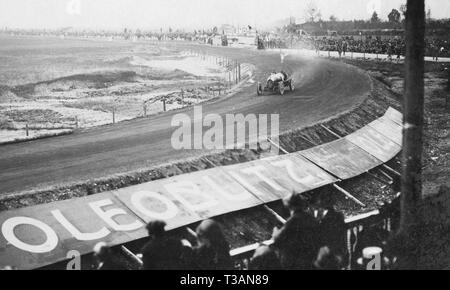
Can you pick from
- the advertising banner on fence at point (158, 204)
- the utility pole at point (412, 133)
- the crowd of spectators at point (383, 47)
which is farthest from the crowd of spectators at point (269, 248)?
the crowd of spectators at point (383, 47)

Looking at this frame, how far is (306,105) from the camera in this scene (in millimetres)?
20203

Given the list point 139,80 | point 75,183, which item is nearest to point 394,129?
point 75,183

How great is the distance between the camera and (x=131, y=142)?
14844 millimetres

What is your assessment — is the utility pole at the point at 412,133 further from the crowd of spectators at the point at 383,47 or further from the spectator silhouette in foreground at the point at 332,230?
the crowd of spectators at the point at 383,47

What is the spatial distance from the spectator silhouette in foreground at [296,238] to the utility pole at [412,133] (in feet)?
5.96

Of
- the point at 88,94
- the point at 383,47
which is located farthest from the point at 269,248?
the point at 383,47

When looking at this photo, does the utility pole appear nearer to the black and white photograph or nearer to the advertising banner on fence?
the black and white photograph

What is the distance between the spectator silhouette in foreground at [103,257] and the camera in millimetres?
6117

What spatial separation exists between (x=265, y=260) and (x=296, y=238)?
33.2 inches

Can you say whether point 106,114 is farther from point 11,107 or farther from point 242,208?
point 242,208

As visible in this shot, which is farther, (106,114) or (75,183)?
(106,114)

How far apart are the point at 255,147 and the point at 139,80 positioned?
2725 cm

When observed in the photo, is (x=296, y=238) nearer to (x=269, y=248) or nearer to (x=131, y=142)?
(x=269, y=248)

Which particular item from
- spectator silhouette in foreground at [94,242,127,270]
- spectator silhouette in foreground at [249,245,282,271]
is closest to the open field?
spectator silhouette in foreground at [94,242,127,270]
